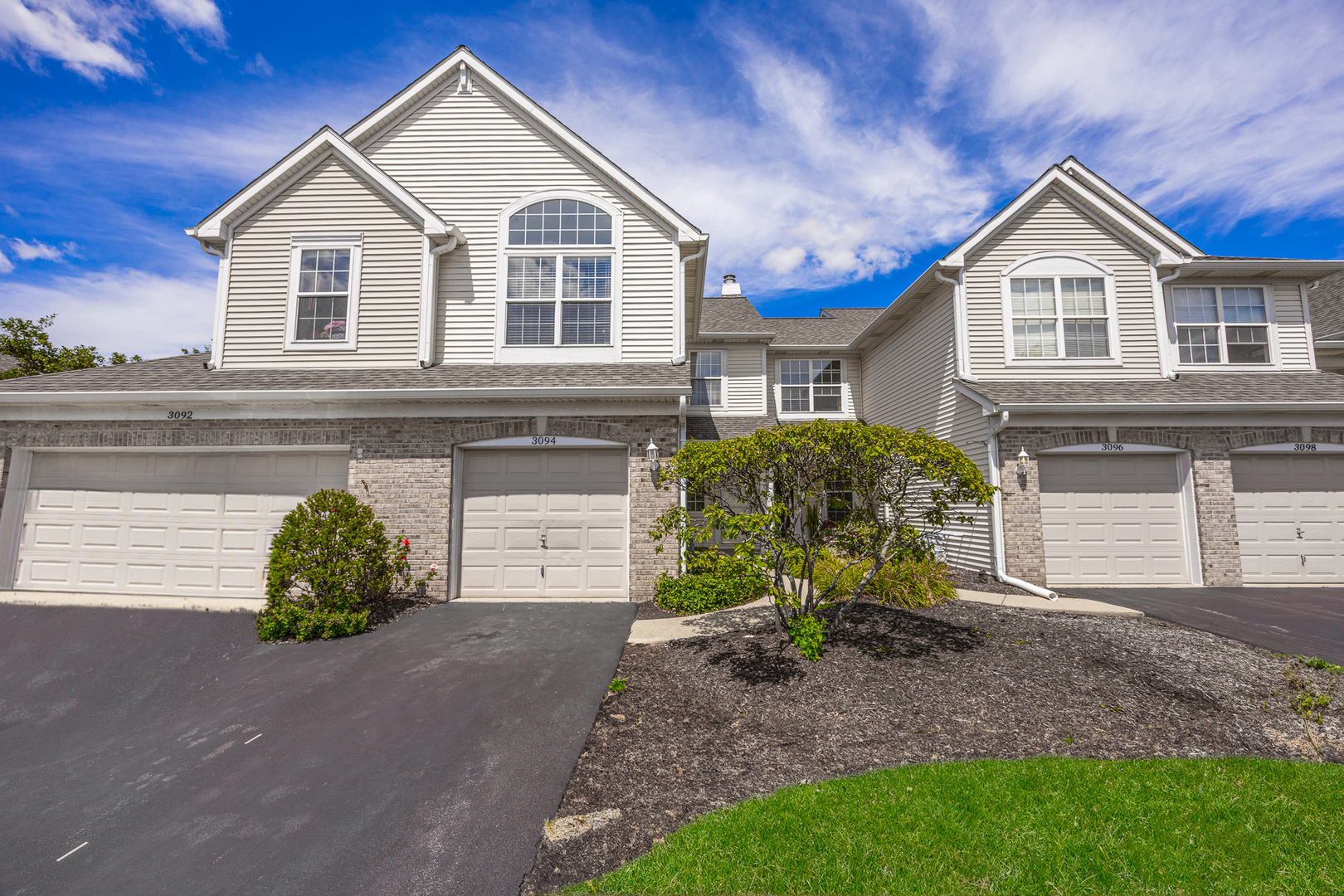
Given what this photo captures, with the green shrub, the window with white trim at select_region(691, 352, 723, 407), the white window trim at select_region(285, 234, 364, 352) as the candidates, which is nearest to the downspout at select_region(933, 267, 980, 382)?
the green shrub

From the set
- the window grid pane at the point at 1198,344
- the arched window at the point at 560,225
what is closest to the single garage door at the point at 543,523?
the arched window at the point at 560,225

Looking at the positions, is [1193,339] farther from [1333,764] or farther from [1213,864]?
[1213,864]

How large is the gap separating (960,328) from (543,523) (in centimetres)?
974

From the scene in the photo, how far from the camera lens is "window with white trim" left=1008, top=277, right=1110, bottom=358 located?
1217 centimetres

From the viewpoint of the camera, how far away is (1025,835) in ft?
11.4

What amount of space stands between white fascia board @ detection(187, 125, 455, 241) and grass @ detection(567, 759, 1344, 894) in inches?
427

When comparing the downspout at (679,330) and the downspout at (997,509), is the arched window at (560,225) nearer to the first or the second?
Answer: the downspout at (679,330)

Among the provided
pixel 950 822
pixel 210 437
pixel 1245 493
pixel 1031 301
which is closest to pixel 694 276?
pixel 1031 301

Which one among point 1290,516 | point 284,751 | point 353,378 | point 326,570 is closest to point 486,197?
point 353,378

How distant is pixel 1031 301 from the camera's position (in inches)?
487

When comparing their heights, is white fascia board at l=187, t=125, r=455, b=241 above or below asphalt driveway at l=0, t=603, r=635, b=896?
above

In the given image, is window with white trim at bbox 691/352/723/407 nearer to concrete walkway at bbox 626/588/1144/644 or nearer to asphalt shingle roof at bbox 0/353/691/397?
asphalt shingle roof at bbox 0/353/691/397

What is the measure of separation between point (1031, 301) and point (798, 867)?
509 inches

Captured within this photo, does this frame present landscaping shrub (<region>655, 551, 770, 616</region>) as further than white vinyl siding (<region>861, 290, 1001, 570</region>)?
No
